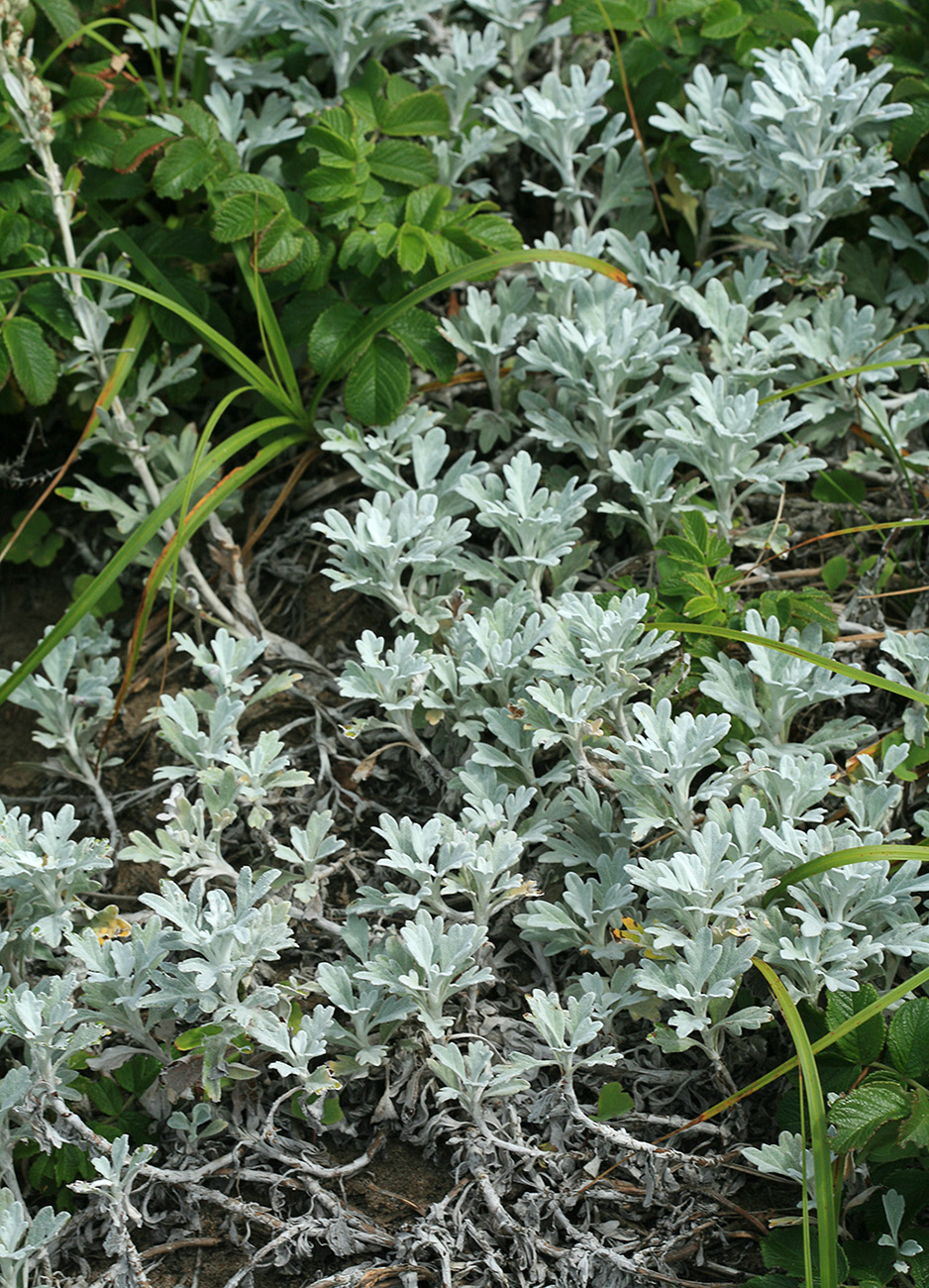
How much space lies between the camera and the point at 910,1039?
168 cm

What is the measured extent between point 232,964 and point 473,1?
2539 millimetres

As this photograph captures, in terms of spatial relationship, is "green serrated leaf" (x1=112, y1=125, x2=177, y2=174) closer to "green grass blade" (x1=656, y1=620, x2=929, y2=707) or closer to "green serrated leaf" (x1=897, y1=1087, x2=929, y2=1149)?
"green grass blade" (x1=656, y1=620, x2=929, y2=707)

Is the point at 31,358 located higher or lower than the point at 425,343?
higher

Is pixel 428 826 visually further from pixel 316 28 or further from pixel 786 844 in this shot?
pixel 316 28

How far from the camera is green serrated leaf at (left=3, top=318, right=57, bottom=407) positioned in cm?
248

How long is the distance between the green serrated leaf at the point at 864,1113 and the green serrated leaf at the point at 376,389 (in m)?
1.66

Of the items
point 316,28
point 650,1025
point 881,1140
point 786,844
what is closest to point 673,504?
point 786,844

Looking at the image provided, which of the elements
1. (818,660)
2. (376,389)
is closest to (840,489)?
(818,660)

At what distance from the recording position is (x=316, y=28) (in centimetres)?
279

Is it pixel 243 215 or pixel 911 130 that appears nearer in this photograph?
pixel 243 215

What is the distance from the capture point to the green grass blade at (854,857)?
173 cm

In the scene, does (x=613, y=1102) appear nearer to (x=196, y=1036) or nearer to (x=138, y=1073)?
(x=196, y=1036)

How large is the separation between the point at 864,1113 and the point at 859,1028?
0.58 ft

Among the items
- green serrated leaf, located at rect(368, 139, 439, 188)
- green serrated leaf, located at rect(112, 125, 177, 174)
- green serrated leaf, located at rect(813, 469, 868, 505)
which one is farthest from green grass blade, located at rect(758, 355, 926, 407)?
green serrated leaf, located at rect(112, 125, 177, 174)
